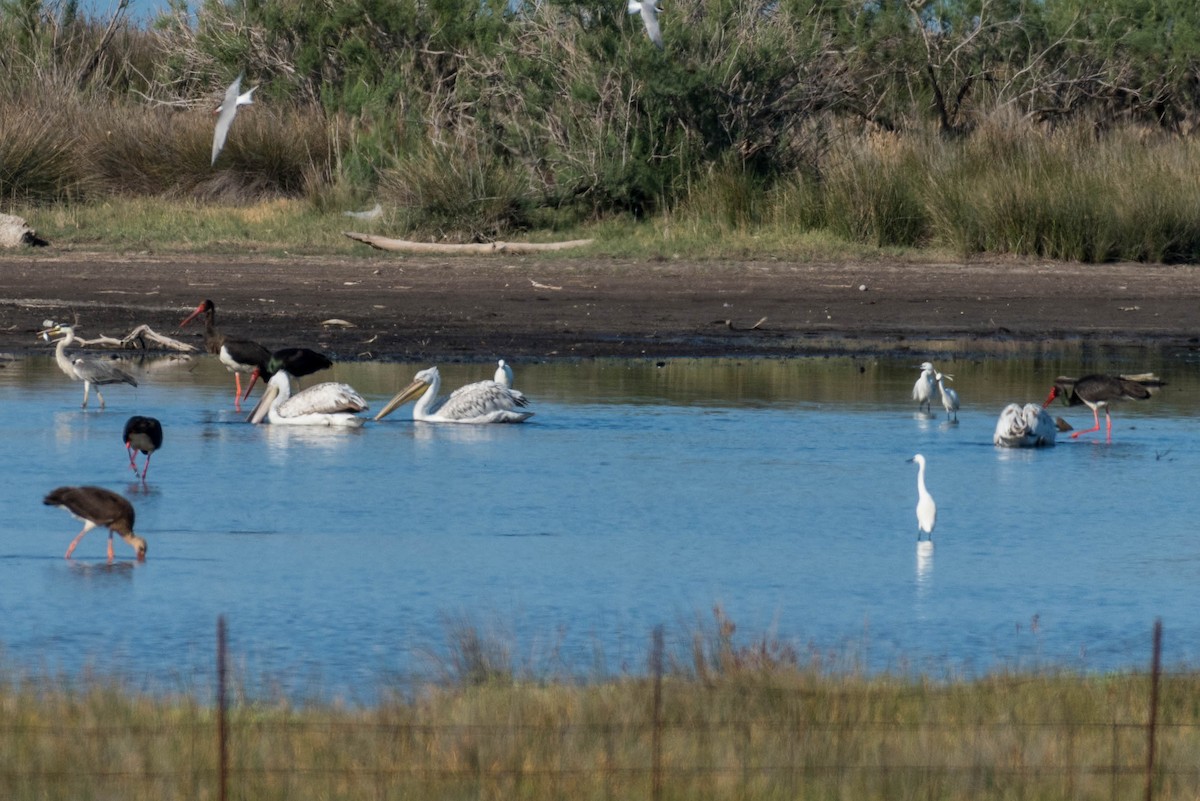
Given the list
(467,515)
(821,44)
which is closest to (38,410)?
(467,515)

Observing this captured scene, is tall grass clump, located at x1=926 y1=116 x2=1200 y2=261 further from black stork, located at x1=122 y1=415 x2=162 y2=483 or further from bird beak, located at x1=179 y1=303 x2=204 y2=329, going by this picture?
black stork, located at x1=122 y1=415 x2=162 y2=483

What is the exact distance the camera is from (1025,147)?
979 inches

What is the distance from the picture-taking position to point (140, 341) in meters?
17.6

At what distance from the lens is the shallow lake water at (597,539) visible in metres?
7.46

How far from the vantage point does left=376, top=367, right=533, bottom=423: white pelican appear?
1331cm

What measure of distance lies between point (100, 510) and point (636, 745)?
147 inches

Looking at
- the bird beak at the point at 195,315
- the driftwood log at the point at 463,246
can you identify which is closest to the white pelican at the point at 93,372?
the bird beak at the point at 195,315

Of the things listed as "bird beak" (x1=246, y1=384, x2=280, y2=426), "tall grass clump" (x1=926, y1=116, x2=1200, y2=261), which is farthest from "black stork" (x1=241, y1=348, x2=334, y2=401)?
"tall grass clump" (x1=926, y1=116, x2=1200, y2=261)

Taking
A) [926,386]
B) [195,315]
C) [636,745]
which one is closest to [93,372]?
[195,315]

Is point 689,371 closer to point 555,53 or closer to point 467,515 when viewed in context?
point 467,515

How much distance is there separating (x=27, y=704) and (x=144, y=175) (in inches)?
905

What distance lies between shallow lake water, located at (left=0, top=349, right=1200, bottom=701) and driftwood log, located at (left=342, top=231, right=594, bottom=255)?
9.11 metres

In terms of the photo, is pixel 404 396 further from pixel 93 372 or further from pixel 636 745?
pixel 636 745

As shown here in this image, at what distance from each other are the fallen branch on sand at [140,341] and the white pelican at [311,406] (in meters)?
4.05
